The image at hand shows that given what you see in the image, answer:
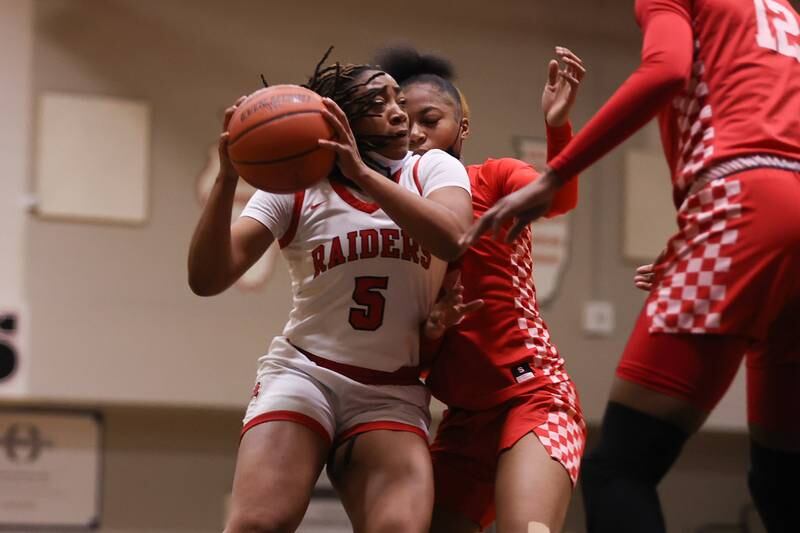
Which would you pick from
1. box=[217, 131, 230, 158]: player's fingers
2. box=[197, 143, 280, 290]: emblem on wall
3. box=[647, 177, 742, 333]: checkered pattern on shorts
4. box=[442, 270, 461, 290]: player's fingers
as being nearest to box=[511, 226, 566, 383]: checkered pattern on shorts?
box=[442, 270, 461, 290]: player's fingers

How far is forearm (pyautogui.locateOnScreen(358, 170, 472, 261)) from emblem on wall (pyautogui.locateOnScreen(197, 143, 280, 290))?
4073mm

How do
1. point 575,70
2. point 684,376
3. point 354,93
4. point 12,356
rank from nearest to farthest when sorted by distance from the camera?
1. point 684,376
2. point 354,93
3. point 575,70
4. point 12,356

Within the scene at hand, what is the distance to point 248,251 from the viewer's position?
2.97m

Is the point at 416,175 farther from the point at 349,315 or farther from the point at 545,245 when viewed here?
the point at 545,245

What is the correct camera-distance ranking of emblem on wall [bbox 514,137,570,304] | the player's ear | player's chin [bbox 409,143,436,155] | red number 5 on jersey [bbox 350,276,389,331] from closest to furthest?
red number 5 on jersey [bbox 350,276,389,331], player's chin [bbox 409,143,436,155], the player's ear, emblem on wall [bbox 514,137,570,304]

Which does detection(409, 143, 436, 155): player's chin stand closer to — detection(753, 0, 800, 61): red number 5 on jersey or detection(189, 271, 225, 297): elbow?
detection(189, 271, 225, 297): elbow

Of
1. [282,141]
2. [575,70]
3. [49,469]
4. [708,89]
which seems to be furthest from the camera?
[49,469]

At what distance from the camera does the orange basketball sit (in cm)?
267

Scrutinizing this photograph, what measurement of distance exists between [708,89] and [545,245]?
4.97 meters

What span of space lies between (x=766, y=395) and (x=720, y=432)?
539 cm

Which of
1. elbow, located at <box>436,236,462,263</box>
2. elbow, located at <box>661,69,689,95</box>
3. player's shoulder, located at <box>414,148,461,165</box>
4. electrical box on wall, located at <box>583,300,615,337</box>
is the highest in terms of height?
elbow, located at <box>661,69,689,95</box>

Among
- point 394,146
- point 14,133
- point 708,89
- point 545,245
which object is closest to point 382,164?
point 394,146

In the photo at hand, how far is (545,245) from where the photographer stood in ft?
24.1

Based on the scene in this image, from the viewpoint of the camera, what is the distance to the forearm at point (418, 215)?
2.67m
